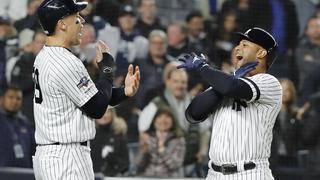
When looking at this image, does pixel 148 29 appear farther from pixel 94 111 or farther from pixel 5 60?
pixel 94 111

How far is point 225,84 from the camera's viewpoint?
3871 millimetres

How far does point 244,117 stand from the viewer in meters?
4.04

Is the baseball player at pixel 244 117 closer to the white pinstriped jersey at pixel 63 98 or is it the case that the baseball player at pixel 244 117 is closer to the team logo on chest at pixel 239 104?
the team logo on chest at pixel 239 104

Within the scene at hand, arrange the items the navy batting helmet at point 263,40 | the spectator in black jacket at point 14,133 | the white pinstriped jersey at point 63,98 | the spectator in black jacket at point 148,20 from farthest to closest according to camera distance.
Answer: the spectator in black jacket at point 148,20
the spectator in black jacket at point 14,133
the navy batting helmet at point 263,40
the white pinstriped jersey at point 63,98

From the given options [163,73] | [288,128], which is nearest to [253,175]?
[163,73]

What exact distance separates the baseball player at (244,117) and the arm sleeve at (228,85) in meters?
0.03

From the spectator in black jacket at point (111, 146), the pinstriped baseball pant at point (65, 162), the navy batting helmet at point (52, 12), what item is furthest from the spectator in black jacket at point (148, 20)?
the pinstriped baseball pant at point (65, 162)

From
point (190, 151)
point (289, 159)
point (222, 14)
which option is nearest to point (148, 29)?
point (222, 14)

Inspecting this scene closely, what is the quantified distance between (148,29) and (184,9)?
0.38 metres

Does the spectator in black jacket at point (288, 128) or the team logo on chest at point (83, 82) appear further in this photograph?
the spectator in black jacket at point (288, 128)

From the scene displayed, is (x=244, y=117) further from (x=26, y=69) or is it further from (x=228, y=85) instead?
(x=26, y=69)

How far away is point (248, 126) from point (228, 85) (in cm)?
28

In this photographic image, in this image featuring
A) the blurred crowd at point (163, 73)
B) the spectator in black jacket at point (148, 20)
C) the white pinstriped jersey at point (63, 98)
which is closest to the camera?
the white pinstriped jersey at point (63, 98)

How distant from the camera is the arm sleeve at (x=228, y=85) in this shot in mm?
3867
